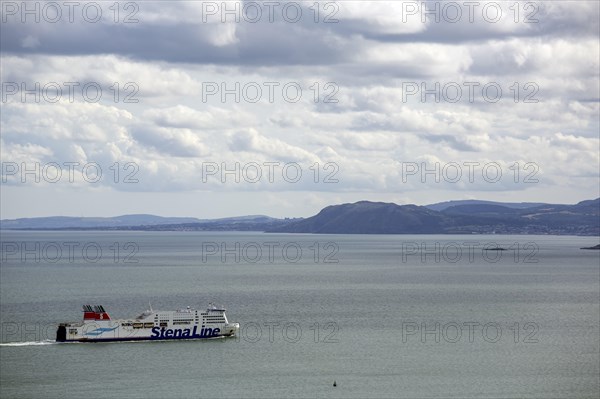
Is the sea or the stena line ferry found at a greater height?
the stena line ferry

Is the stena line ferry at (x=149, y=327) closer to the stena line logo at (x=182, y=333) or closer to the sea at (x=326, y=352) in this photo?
the stena line logo at (x=182, y=333)

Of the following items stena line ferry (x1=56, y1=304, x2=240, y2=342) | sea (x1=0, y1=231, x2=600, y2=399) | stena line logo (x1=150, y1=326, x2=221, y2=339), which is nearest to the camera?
sea (x1=0, y1=231, x2=600, y2=399)

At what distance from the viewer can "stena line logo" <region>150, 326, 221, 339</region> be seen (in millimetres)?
115750

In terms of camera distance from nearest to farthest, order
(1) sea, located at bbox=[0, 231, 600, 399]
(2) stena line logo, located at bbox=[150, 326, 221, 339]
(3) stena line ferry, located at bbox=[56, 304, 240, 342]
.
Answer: (1) sea, located at bbox=[0, 231, 600, 399] → (3) stena line ferry, located at bbox=[56, 304, 240, 342] → (2) stena line logo, located at bbox=[150, 326, 221, 339]

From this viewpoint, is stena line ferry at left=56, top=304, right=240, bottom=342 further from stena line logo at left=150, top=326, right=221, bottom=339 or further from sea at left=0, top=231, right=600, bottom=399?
sea at left=0, top=231, right=600, bottom=399

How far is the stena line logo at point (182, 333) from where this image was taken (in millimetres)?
115750

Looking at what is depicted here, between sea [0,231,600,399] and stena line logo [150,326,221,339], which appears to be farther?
stena line logo [150,326,221,339]

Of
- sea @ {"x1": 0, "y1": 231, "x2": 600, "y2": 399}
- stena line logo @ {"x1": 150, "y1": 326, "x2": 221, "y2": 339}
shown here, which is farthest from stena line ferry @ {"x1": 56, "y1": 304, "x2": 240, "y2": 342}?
sea @ {"x1": 0, "y1": 231, "x2": 600, "y2": 399}

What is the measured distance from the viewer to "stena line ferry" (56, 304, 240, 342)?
370ft

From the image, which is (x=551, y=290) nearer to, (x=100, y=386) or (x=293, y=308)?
(x=293, y=308)

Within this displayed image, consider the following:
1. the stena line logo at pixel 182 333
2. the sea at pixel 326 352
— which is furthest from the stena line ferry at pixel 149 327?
the sea at pixel 326 352

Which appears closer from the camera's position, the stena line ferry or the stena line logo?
the stena line ferry

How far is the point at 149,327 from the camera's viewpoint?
11556cm

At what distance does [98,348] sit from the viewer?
108 m
